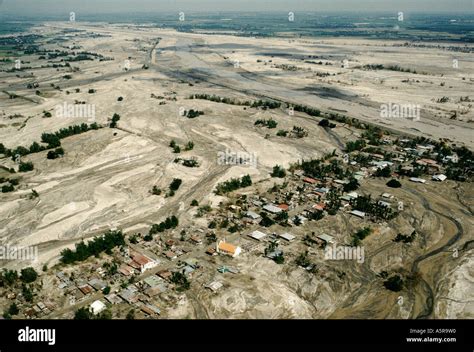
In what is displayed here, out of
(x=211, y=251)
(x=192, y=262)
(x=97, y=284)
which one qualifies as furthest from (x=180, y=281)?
(x=97, y=284)

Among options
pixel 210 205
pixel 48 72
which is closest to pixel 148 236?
pixel 210 205

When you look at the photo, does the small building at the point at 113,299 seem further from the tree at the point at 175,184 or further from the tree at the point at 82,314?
the tree at the point at 175,184

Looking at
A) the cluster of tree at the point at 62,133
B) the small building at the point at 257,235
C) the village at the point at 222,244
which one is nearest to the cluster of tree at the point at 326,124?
the village at the point at 222,244

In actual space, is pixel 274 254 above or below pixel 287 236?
below

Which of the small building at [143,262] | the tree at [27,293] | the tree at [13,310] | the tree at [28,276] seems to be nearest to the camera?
the tree at [13,310]

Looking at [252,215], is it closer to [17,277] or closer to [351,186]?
[351,186]

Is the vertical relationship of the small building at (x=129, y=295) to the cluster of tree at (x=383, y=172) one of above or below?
below
